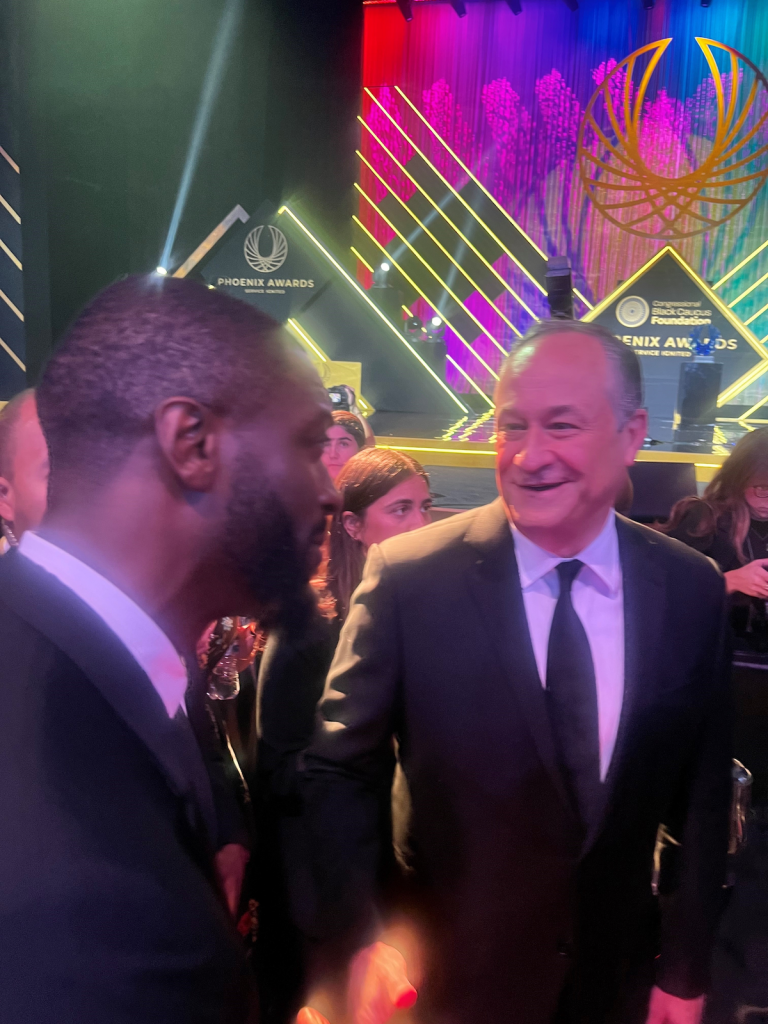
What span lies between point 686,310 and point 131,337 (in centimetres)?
1033

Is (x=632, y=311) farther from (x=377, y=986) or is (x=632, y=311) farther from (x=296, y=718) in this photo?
(x=377, y=986)

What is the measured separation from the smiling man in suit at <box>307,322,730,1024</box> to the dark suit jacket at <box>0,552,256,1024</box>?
23.7 inches

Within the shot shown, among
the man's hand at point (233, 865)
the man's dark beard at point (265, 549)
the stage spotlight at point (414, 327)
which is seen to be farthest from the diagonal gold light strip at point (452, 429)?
the man's dark beard at point (265, 549)

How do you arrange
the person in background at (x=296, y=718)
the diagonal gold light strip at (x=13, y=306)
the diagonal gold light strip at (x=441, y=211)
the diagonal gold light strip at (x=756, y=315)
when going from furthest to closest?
the diagonal gold light strip at (x=441, y=211)
the diagonal gold light strip at (x=756, y=315)
the diagonal gold light strip at (x=13, y=306)
the person in background at (x=296, y=718)

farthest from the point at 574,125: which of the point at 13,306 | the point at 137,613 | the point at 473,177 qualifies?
the point at 137,613

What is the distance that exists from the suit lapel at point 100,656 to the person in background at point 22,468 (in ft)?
3.67

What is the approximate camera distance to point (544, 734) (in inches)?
47.1

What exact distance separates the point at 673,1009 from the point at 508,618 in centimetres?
74

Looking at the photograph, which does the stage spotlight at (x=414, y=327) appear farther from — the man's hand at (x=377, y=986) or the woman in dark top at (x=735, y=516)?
the man's hand at (x=377, y=986)

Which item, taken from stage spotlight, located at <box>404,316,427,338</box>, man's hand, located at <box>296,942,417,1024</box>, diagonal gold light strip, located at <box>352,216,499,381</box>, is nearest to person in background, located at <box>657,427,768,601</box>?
man's hand, located at <box>296,942,417,1024</box>

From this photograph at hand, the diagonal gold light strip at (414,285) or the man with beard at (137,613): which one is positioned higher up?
the diagonal gold light strip at (414,285)

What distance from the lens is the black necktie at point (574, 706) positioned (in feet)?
3.96

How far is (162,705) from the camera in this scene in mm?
708

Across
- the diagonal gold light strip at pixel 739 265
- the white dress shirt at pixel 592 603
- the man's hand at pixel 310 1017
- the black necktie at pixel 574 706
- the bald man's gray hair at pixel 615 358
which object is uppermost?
the diagonal gold light strip at pixel 739 265
